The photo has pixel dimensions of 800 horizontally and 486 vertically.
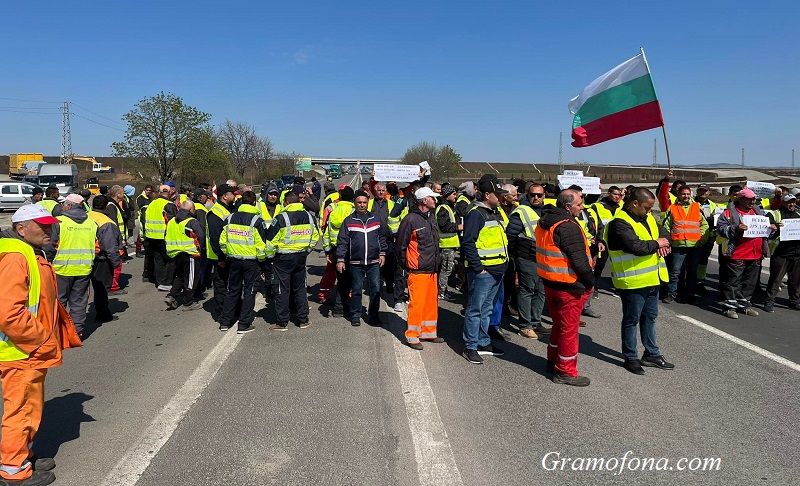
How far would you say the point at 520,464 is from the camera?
11.9ft

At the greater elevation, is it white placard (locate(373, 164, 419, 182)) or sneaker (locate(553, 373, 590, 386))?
white placard (locate(373, 164, 419, 182))

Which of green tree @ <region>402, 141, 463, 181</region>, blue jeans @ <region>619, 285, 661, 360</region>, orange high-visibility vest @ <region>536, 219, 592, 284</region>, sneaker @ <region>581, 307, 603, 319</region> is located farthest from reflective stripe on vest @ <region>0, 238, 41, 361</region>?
green tree @ <region>402, 141, 463, 181</region>

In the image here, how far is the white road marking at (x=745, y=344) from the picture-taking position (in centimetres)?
573

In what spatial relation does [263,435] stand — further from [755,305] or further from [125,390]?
[755,305]

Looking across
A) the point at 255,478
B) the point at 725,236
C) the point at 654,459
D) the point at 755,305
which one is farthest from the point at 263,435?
the point at 755,305

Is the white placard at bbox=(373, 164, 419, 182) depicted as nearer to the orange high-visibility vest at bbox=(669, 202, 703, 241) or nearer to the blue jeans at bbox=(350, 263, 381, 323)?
the blue jeans at bbox=(350, 263, 381, 323)

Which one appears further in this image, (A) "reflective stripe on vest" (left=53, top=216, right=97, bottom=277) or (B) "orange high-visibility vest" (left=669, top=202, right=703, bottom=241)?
(B) "orange high-visibility vest" (left=669, top=202, right=703, bottom=241)

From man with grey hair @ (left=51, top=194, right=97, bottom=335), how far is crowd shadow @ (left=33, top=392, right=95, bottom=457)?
2.18 meters

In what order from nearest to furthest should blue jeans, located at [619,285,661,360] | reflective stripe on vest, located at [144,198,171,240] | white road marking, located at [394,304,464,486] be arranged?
1. white road marking, located at [394,304,464,486]
2. blue jeans, located at [619,285,661,360]
3. reflective stripe on vest, located at [144,198,171,240]

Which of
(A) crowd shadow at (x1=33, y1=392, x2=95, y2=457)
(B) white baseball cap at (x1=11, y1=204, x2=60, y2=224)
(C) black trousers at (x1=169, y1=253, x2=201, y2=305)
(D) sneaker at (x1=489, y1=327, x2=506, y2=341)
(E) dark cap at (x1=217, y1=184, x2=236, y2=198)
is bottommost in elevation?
(A) crowd shadow at (x1=33, y1=392, x2=95, y2=457)

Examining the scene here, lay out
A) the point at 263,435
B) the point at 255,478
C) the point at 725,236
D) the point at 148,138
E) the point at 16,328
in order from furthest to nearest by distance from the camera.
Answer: the point at 148,138 → the point at 725,236 → the point at 263,435 → the point at 255,478 → the point at 16,328

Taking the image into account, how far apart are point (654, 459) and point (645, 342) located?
2.15 metres

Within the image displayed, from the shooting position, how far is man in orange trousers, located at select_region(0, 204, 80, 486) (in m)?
3.24

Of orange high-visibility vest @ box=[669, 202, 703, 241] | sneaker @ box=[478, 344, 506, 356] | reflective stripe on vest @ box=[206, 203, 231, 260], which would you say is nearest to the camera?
sneaker @ box=[478, 344, 506, 356]
